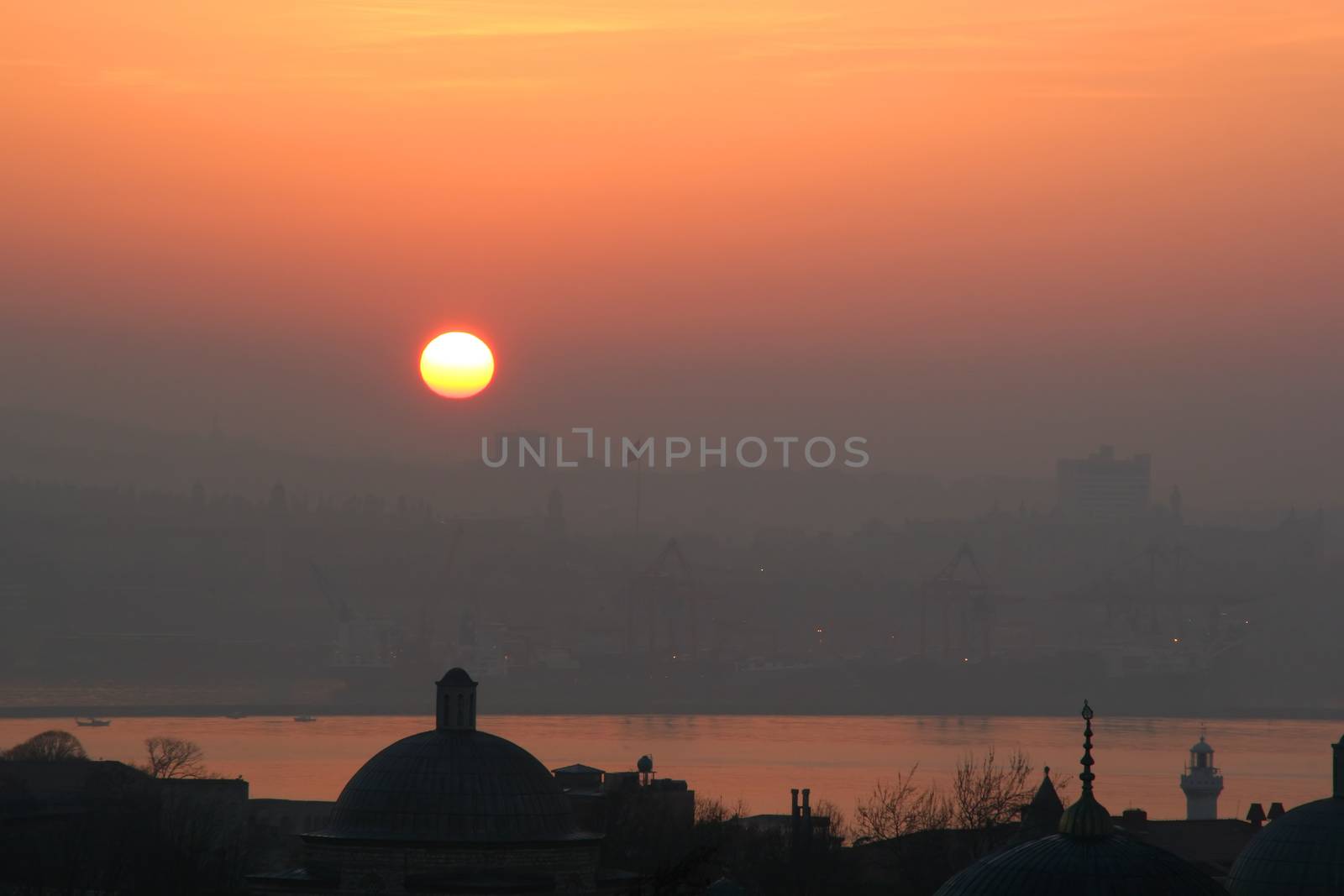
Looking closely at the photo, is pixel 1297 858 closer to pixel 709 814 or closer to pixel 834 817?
pixel 709 814

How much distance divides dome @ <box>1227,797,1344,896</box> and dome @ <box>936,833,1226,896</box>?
1.95m

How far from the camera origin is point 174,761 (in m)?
40.0

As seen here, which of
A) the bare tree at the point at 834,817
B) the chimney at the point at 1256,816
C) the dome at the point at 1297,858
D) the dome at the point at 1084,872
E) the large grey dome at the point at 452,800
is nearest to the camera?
the dome at the point at 1084,872

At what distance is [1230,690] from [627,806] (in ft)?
277

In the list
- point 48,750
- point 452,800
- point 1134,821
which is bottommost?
point 452,800

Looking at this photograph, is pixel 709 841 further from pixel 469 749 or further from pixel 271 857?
pixel 469 749

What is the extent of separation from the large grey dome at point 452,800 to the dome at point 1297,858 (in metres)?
3.43

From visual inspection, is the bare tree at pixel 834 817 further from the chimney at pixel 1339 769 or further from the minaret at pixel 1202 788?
the chimney at pixel 1339 769

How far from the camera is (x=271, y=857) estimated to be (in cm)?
2289

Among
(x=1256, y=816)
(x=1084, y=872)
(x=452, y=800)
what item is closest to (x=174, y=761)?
(x=1256, y=816)

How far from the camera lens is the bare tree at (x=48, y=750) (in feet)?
115

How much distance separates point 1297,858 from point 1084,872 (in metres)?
2.53

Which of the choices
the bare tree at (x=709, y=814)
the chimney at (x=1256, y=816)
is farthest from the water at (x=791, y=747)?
the bare tree at (x=709, y=814)

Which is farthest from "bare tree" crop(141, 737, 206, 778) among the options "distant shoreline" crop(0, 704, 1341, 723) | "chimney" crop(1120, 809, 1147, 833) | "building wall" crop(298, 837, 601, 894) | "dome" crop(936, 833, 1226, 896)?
"distant shoreline" crop(0, 704, 1341, 723)
